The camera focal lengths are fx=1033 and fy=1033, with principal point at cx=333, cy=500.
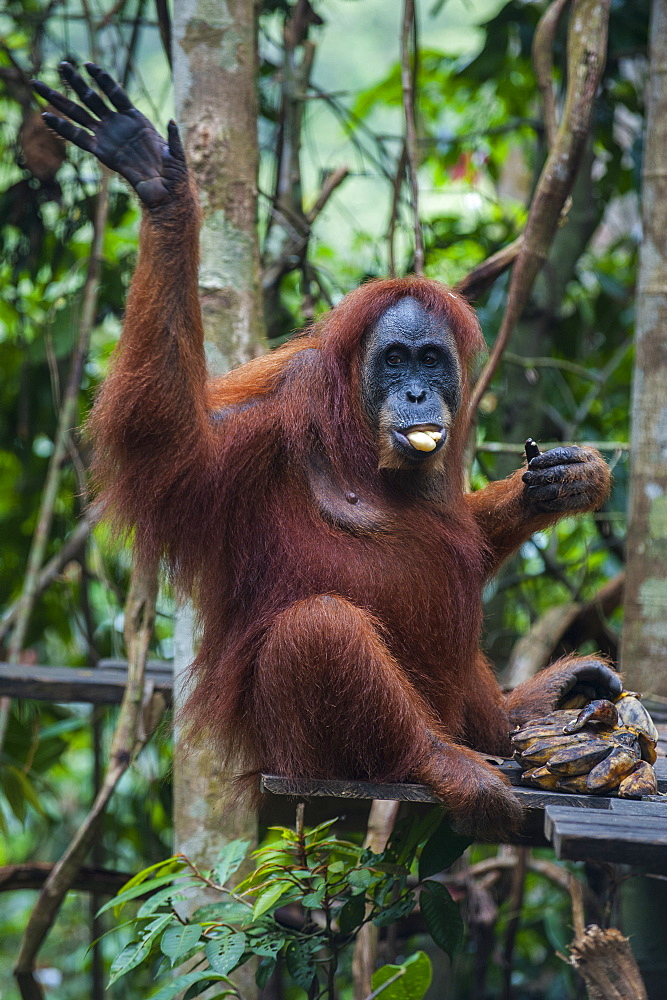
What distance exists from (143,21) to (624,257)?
3.93 m

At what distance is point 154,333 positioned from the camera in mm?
2609

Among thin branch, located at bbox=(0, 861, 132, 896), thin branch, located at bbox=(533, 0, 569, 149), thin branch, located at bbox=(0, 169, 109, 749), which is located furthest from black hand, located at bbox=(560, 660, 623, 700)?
thin branch, located at bbox=(0, 169, 109, 749)

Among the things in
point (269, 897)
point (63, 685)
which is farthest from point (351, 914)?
point (63, 685)

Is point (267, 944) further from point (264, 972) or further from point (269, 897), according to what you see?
point (264, 972)

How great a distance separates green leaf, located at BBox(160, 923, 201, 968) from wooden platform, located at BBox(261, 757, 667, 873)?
0.38 m

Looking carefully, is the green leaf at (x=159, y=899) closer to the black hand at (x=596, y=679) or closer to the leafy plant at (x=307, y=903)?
the leafy plant at (x=307, y=903)

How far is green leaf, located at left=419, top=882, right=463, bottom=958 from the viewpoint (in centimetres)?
273

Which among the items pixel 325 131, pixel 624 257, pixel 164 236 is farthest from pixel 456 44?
pixel 164 236

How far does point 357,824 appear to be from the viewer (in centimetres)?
429

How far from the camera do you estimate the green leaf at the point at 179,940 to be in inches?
95.7

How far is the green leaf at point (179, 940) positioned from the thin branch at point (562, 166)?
2.14 meters

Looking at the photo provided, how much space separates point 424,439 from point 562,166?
1712 millimetres

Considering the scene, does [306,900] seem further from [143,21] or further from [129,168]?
[143,21]

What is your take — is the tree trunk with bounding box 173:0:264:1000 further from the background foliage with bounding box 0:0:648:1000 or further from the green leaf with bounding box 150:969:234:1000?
the background foliage with bounding box 0:0:648:1000
